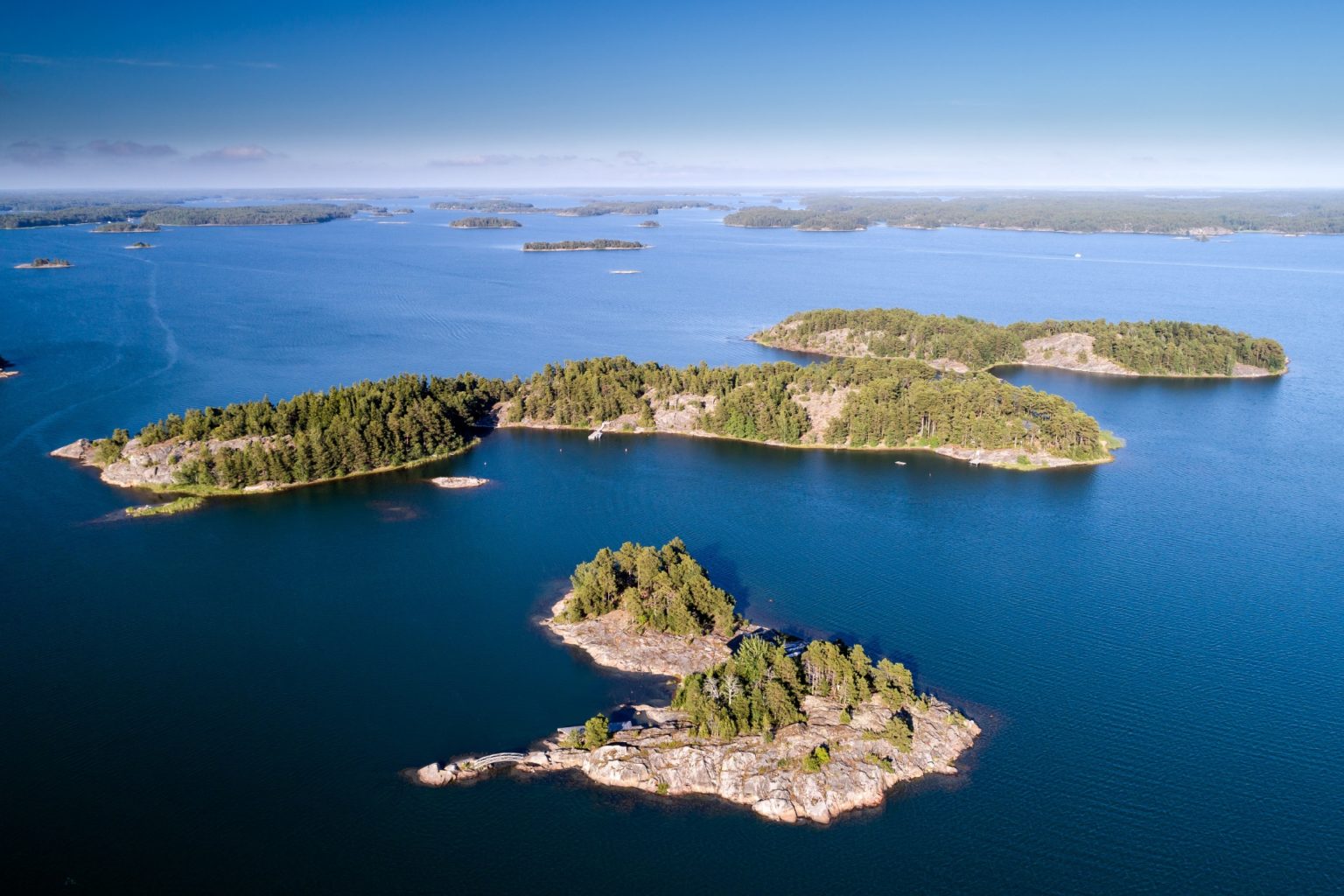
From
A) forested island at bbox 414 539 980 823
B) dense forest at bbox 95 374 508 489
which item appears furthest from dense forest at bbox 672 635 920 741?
dense forest at bbox 95 374 508 489

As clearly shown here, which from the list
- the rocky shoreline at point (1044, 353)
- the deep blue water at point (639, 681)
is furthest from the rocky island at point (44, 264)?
the rocky shoreline at point (1044, 353)

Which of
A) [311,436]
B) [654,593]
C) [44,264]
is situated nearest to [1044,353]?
[654,593]

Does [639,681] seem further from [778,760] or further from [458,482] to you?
[458,482]

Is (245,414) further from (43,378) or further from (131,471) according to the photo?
(43,378)

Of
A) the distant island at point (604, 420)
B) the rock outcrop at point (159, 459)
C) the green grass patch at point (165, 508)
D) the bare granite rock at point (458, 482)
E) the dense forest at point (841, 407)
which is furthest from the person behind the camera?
the dense forest at point (841, 407)

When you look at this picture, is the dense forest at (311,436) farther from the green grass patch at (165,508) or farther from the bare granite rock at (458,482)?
the bare granite rock at (458,482)

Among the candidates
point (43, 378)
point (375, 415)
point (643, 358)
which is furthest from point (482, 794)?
point (43, 378)
